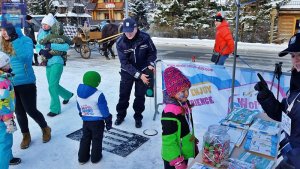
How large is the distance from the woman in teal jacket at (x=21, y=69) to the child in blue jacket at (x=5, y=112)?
0.63 meters

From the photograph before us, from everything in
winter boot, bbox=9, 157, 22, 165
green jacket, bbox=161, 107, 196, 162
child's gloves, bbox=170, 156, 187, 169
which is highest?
green jacket, bbox=161, 107, 196, 162

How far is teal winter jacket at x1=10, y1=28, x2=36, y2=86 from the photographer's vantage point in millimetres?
3766

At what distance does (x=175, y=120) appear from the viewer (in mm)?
2307

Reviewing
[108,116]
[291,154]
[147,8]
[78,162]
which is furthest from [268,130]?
[147,8]

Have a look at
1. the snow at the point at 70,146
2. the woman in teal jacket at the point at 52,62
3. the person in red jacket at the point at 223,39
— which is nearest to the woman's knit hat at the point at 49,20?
the woman in teal jacket at the point at 52,62

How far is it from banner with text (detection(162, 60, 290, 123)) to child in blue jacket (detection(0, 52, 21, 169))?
103 inches

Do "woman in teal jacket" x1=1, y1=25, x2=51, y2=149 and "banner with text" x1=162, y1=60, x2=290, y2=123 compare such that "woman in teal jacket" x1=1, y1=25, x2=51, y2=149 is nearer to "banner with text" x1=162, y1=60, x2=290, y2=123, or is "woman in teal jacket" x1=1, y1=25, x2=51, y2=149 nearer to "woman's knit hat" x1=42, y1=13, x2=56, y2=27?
"woman's knit hat" x1=42, y1=13, x2=56, y2=27

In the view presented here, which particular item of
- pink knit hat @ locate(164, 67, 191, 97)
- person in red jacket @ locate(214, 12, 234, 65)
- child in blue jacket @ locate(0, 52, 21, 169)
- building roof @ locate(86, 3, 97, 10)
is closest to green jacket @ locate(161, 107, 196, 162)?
pink knit hat @ locate(164, 67, 191, 97)

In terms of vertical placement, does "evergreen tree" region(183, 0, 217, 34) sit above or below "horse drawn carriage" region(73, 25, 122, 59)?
above

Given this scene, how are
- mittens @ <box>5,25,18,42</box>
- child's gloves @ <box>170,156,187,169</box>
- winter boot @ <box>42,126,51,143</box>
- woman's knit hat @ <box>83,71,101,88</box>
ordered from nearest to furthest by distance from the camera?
child's gloves @ <box>170,156,187,169</box>, woman's knit hat @ <box>83,71,101,88</box>, mittens @ <box>5,25,18,42</box>, winter boot @ <box>42,126,51,143</box>

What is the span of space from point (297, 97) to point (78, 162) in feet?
9.37

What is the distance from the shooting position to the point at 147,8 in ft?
125

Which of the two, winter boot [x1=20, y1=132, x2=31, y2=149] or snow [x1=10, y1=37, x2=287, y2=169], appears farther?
winter boot [x1=20, y1=132, x2=31, y2=149]

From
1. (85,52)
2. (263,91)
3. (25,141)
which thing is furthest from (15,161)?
(85,52)
